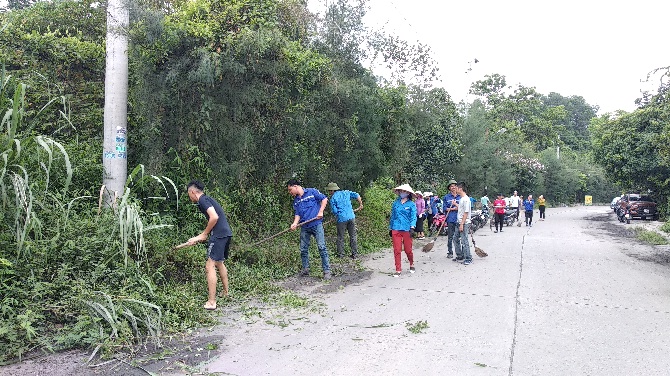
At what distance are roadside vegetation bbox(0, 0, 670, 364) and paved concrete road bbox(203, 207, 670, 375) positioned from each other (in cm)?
58

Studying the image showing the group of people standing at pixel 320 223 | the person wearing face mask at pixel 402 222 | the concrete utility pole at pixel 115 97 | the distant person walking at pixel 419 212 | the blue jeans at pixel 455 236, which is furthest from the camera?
the distant person walking at pixel 419 212

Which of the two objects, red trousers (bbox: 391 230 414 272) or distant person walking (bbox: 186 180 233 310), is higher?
distant person walking (bbox: 186 180 233 310)

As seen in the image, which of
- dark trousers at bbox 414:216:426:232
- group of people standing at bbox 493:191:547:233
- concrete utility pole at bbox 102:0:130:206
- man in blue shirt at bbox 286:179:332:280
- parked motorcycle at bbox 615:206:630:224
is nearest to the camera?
concrete utility pole at bbox 102:0:130:206

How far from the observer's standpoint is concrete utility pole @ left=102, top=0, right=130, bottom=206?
729 cm

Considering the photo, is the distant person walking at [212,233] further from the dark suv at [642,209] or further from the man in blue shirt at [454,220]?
the dark suv at [642,209]

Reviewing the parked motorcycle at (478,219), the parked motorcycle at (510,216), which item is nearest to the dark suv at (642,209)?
the parked motorcycle at (510,216)

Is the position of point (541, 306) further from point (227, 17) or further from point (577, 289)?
point (227, 17)

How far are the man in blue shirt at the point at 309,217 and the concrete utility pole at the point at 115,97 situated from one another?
9.00ft

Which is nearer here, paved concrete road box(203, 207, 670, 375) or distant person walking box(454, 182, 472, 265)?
paved concrete road box(203, 207, 670, 375)

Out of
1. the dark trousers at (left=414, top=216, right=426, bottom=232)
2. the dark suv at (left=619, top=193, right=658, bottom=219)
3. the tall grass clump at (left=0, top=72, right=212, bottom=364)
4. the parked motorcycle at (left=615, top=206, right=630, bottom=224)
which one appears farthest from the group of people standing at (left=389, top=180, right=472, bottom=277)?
the dark suv at (left=619, top=193, right=658, bottom=219)

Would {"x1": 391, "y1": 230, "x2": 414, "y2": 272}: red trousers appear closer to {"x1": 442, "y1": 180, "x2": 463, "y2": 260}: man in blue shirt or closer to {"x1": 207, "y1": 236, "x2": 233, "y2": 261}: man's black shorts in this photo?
{"x1": 442, "y1": 180, "x2": 463, "y2": 260}: man in blue shirt

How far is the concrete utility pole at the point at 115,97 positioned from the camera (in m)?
7.29

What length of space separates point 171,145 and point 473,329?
18.4 feet

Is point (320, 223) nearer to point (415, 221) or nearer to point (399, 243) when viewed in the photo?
point (399, 243)
